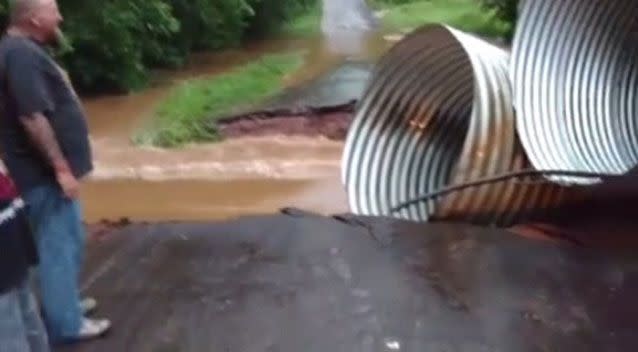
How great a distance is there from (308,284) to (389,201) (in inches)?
93.0

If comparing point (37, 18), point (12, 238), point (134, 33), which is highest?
point (37, 18)

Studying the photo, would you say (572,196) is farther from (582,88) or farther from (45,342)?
(45,342)

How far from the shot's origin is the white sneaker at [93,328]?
23.0 ft

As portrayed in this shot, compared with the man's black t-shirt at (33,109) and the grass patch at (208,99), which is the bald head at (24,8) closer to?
the man's black t-shirt at (33,109)

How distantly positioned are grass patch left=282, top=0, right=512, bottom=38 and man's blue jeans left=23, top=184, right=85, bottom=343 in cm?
1621

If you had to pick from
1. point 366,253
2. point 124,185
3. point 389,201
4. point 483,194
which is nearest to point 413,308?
point 366,253

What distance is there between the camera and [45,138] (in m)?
6.38

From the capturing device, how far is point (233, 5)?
25188mm

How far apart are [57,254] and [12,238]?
1.35 m

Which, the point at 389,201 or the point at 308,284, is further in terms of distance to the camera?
the point at 389,201

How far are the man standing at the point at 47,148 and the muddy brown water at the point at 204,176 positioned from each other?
4.99m

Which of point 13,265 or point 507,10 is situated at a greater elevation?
point 13,265

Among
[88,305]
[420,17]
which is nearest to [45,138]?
[88,305]

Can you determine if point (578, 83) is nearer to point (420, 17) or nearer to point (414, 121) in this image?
point (414, 121)
